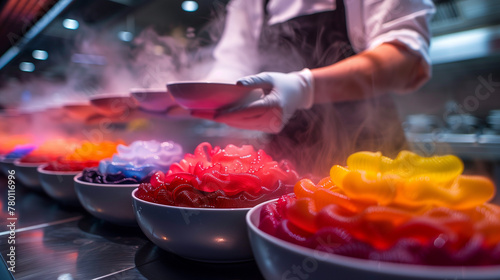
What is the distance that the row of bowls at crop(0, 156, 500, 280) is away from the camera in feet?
1.03

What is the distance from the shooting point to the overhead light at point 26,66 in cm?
308

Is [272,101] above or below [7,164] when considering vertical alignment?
above

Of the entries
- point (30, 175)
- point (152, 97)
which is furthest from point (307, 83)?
point (30, 175)

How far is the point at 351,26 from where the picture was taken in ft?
4.46

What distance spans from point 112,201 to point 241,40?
1234 millimetres

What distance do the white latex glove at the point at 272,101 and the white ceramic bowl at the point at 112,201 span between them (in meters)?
0.34

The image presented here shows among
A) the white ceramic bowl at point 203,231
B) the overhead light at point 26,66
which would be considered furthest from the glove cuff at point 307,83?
the overhead light at point 26,66

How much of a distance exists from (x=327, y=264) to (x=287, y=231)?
130 mm

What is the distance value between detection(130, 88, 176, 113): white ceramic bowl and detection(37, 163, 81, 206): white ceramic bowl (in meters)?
0.33

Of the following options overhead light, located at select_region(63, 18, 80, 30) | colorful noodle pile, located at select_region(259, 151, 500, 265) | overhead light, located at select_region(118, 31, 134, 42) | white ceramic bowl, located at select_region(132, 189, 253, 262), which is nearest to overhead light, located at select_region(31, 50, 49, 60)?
overhead light, located at select_region(63, 18, 80, 30)

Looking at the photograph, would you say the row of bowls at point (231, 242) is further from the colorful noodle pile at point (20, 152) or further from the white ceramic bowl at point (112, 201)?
the colorful noodle pile at point (20, 152)

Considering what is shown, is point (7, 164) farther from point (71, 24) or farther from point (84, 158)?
point (71, 24)

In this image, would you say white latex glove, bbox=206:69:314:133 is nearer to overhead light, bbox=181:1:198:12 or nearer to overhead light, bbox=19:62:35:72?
overhead light, bbox=181:1:198:12

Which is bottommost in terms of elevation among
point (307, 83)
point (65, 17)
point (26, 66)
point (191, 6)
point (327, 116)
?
point (327, 116)
